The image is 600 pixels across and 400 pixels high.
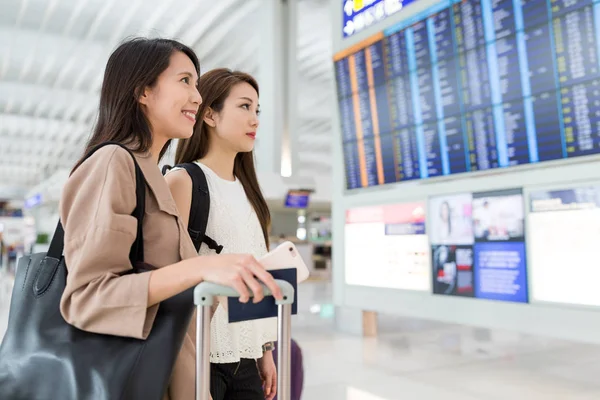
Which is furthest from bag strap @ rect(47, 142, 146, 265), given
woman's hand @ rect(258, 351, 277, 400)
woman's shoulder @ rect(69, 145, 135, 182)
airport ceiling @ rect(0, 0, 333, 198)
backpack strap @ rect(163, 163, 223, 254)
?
airport ceiling @ rect(0, 0, 333, 198)

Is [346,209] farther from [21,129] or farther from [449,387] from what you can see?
[21,129]

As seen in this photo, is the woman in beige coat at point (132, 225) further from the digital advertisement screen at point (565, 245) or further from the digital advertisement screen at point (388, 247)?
the digital advertisement screen at point (388, 247)

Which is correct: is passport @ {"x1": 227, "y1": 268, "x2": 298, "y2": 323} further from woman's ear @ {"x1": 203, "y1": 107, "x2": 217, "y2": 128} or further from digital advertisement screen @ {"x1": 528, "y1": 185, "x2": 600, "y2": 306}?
digital advertisement screen @ {"x1": 528, "y1": 185, "x2": 600, "y2": 306}

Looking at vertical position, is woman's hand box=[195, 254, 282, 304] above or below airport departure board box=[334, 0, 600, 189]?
below

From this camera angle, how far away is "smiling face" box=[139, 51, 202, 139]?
1.11 meters

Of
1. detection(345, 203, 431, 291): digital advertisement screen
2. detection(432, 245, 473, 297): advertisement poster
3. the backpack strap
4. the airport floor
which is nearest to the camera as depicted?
the backpack strap

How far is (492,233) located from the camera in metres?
3.82

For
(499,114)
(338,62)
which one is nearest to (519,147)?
(499,114)

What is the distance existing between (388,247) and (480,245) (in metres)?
1.10

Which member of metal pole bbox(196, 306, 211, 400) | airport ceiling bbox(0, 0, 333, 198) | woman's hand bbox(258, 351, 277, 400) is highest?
airport ceiling bbox(0, 0, 333, 198)

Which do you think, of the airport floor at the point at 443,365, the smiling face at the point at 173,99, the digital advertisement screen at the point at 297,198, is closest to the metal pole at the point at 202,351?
the smiling face at the point at 173,99

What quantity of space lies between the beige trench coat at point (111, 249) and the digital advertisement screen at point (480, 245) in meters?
3.17

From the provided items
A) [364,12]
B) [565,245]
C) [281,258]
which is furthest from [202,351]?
[364,12]

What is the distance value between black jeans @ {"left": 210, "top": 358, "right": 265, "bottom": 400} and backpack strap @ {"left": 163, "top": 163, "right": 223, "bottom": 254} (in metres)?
0.32
